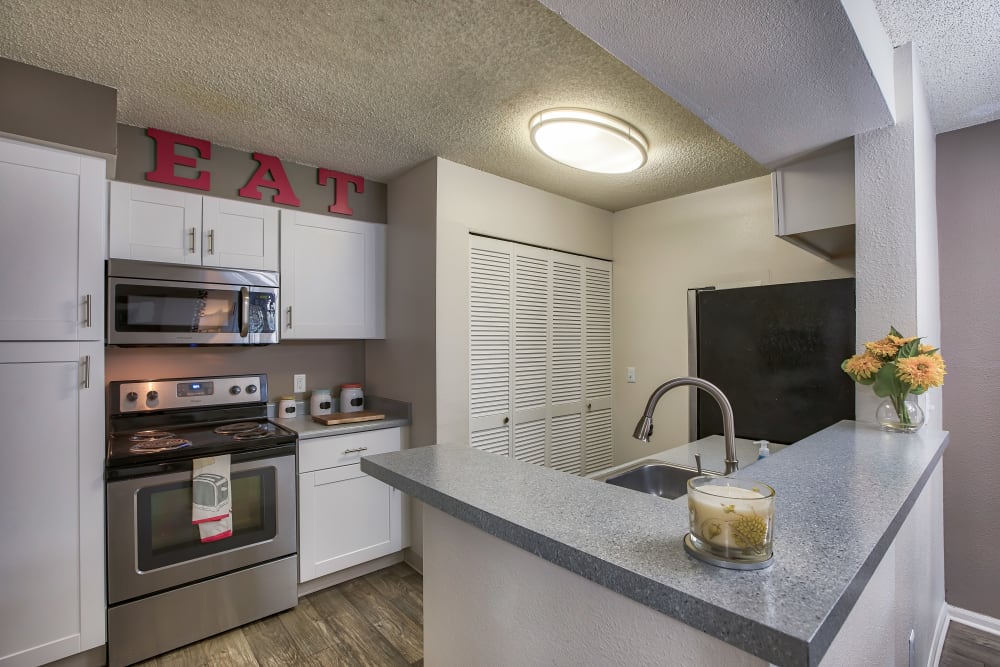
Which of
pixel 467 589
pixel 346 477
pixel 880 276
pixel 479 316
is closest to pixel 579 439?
pixel 479 316

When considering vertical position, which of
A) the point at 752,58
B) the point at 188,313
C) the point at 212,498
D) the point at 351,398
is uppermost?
the point at 752,58

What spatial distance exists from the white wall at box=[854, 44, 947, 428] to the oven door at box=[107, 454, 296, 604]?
2537 millimetres

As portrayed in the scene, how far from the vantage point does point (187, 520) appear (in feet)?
6.95

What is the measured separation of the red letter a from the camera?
2.62 m

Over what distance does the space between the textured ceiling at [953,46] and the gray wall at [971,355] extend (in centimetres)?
27

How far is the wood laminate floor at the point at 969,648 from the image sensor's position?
6.59ft

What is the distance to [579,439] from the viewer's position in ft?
11.4

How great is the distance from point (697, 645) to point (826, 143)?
5.82ft

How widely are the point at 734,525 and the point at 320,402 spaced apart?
2681 mm

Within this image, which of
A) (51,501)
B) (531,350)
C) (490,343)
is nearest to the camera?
(51,501)

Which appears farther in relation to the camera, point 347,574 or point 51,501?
point 347,574

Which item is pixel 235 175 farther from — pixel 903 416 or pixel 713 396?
pixel 903 416

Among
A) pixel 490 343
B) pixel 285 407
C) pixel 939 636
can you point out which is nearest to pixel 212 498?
pixel 285 407

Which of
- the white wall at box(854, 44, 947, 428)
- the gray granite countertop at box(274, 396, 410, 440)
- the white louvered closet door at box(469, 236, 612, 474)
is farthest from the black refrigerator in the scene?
the gray granite countertop at box(274, 396, 410, 440)
